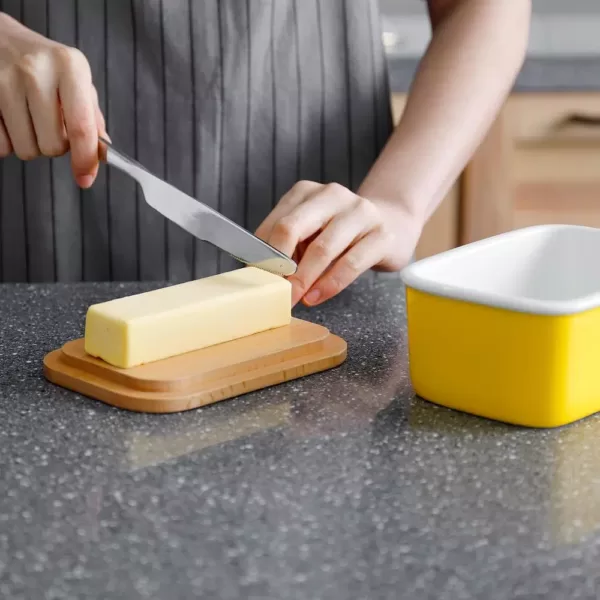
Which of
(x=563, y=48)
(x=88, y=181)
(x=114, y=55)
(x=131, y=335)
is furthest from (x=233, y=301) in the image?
(x=563, y=48)

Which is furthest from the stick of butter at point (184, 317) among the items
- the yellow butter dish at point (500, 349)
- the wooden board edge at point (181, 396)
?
the yellow butter dish at point (500, 349)

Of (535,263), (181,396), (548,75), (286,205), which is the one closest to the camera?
(181,396)

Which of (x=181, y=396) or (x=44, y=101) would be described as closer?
(x=181, y=396)

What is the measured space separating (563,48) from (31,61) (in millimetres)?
1402

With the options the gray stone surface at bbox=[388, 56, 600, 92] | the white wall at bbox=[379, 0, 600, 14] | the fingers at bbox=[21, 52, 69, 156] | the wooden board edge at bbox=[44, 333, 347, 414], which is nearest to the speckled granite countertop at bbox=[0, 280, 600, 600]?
the wooden board edge at bbox=[44, 333, 347, 414]

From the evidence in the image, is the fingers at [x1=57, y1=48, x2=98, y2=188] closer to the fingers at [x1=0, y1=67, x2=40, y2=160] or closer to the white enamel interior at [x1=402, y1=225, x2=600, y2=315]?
the fingers at [x1=0, y1=67, x2=40, y2=160]

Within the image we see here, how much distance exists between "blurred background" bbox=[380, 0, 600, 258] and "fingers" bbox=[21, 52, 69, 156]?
101 centimetres

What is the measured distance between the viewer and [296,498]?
58 centimetres

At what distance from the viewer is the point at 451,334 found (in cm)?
69

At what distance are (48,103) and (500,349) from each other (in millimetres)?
454

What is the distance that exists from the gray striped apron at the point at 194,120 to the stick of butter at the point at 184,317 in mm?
450

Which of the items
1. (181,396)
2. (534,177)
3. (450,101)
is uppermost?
(450,101)

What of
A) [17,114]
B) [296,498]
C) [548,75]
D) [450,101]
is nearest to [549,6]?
[548,75]

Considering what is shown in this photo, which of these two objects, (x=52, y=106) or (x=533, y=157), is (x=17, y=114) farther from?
(x=533, y=157)
